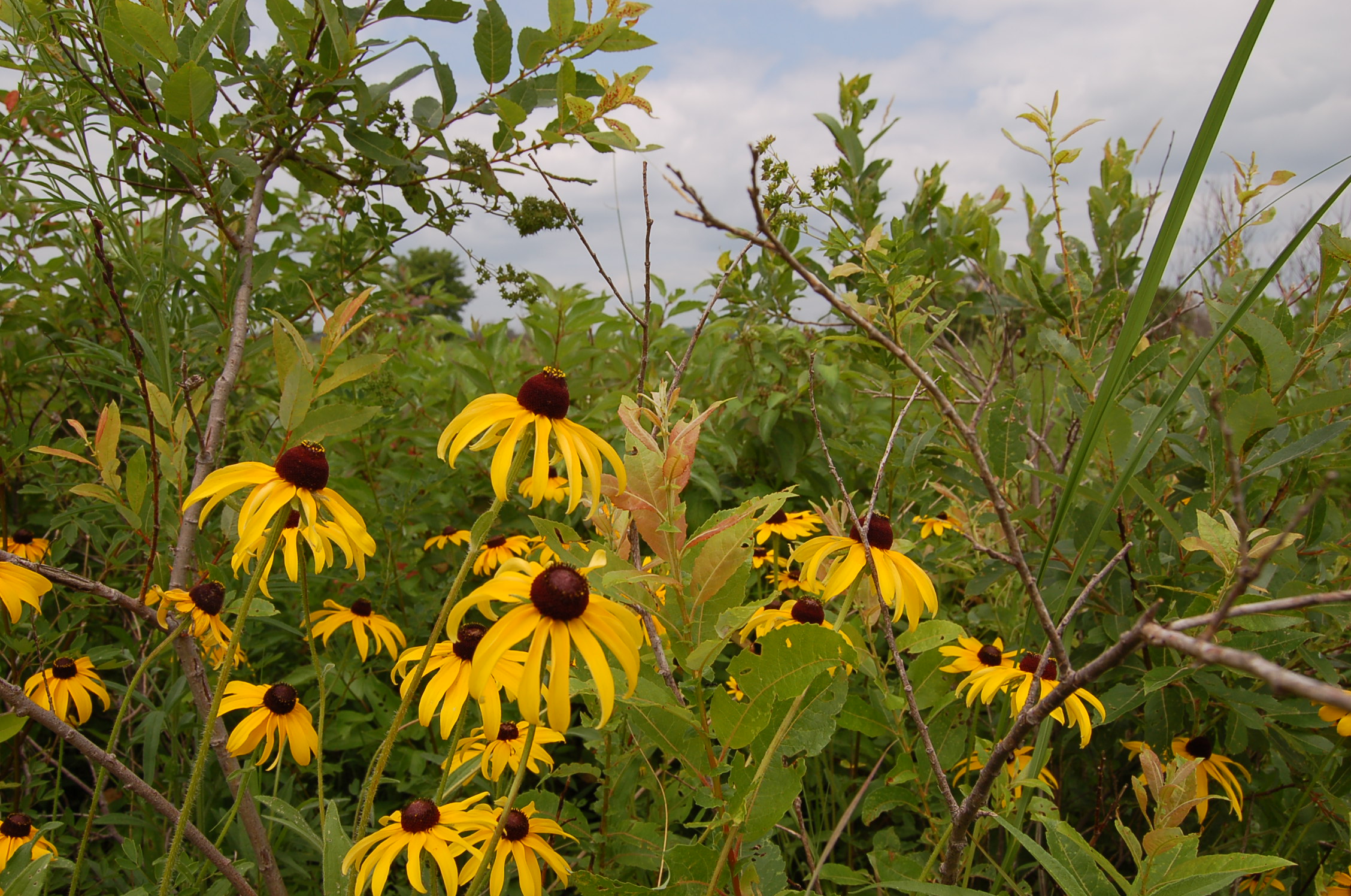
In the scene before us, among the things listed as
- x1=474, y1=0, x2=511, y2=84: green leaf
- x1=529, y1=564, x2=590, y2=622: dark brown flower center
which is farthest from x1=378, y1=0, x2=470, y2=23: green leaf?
x1=529, y1=564, x2=590, y2=622: dark brown flower center

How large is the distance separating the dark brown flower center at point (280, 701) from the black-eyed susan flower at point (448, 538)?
89cm

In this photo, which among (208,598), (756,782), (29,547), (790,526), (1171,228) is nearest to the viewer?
(1171,228)

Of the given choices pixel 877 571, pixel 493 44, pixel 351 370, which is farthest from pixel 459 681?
pixel 493 44

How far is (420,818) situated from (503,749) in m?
0.26

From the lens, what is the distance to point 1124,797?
2.07 m

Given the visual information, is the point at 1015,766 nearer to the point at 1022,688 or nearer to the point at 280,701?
the point at 1022,688

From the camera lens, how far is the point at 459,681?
129 cm

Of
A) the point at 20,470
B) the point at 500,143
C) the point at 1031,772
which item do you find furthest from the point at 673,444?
the point at 20,470

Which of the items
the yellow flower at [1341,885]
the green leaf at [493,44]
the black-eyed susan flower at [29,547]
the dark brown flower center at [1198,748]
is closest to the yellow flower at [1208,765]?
the dark brown flower center at [1198,748]

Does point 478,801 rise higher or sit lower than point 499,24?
lower

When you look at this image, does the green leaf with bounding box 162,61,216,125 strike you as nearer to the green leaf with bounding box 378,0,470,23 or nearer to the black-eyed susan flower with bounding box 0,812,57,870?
the green leaf with bounding box 378,0,470,23

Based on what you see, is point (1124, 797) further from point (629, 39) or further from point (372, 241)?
point (372, 241)

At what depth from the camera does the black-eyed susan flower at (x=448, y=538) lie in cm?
254

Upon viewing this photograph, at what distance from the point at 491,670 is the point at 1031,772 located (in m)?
0.82
